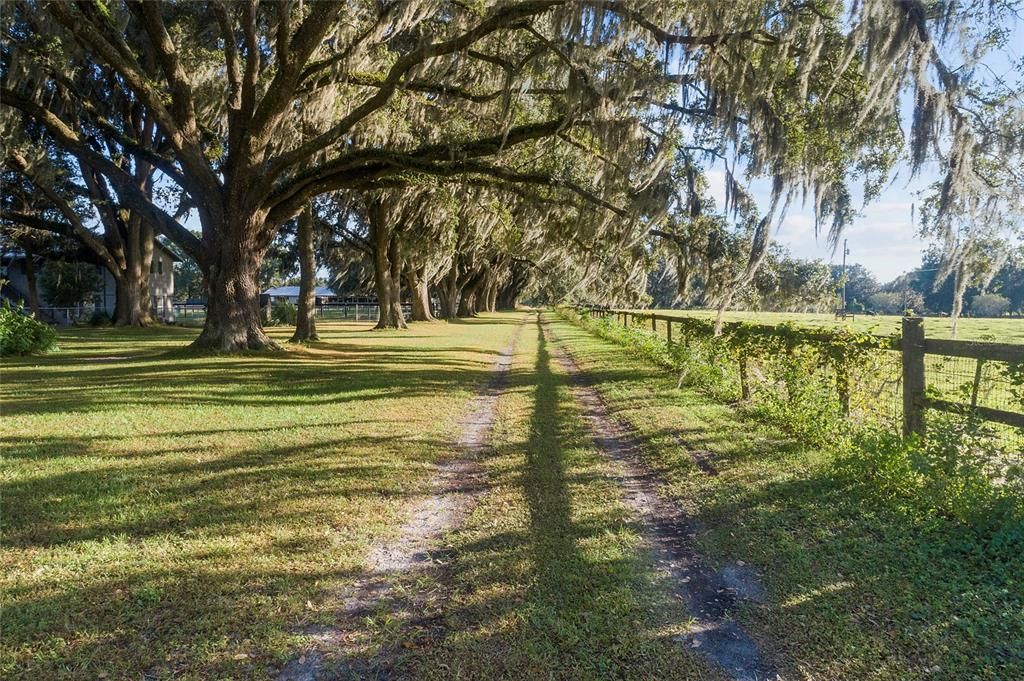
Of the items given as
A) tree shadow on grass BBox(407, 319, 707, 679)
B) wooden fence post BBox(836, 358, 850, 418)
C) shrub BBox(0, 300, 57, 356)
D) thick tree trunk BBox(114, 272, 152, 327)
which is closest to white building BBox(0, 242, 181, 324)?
thick tree trunk BBox(114, 272, 152, 327)

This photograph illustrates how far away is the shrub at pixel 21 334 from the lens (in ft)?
49.2

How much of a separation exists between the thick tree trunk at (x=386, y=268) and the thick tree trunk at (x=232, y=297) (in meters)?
9.90

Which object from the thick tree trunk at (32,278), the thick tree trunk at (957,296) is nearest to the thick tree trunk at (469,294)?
the thick tree trunk at (32,278)

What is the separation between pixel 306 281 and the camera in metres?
20.3

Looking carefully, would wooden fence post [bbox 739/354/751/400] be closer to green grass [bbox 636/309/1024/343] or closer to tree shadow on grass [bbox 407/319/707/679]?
green grass [bbox 636/309/1024/343]

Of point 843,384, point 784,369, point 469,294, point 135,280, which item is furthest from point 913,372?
point 469,294

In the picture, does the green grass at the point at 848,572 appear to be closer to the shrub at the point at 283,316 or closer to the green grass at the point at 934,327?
the green grass at the point at 934,327

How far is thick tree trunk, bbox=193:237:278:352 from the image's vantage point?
1446 cm

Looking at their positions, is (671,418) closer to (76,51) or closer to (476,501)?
(476,501)

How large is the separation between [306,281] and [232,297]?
5678 millimetres

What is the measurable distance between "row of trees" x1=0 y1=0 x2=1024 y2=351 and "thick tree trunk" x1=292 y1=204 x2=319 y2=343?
0.41ft

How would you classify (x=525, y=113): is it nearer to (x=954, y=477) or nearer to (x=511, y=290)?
(x=954, y=477)

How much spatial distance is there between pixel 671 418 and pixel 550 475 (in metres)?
2.99

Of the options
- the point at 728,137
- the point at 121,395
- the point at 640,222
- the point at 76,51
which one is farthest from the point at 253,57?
the point at 728,137
